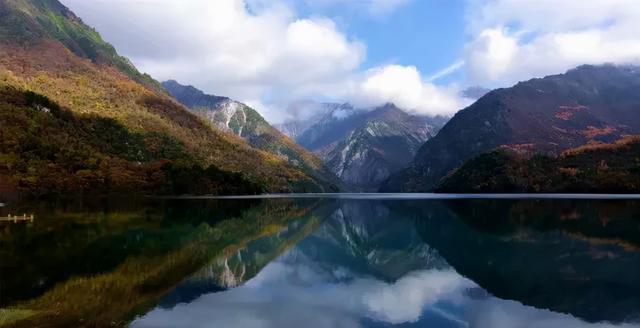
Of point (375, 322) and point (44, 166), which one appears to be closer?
point (375, 322)

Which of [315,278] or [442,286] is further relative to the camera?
[315,278]

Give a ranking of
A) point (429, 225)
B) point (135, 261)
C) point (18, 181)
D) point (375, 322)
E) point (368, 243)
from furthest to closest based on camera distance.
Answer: point (18, 181) → point (429, 225) → point (368, 243) → point (135, 261) → point (375, 322)

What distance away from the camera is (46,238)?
53344mm

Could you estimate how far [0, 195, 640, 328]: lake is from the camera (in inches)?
969

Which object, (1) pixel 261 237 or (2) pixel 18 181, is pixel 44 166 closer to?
(2) pixel 18 181

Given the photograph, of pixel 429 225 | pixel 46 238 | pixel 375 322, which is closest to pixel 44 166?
pixel 46 238

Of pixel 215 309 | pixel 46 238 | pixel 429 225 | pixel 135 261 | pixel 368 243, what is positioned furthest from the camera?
pixel 429 225

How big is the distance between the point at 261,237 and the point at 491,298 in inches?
1548

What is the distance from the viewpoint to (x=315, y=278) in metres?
38.2

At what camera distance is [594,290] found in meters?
29.9

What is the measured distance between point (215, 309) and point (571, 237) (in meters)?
46.0

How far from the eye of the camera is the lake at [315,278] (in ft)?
80.8

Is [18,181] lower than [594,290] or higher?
higher

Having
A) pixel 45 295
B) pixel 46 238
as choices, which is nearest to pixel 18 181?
pixel 46 238
